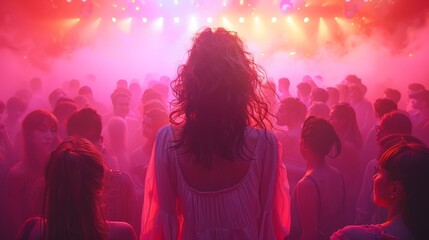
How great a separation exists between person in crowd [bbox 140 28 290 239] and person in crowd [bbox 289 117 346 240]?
0.90m

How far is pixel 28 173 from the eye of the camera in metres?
2.81

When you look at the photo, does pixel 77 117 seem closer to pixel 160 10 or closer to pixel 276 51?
pixel 160 10

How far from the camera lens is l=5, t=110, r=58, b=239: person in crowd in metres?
2.73

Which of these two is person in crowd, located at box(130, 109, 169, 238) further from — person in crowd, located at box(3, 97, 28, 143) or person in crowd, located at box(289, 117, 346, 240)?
person in crowd, located at box(3, 97, 28, 143)

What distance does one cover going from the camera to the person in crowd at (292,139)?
3.77m

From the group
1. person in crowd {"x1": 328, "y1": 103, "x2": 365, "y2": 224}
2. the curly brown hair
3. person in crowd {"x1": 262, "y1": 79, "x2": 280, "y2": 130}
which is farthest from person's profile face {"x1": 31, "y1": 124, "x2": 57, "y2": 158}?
person in crowd {"x1": 328, "y1": 103, "x2": 365, "y2": 224}

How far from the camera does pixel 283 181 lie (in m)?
1.84

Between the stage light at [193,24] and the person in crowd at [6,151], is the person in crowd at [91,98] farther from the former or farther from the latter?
the stage light at [193,24]

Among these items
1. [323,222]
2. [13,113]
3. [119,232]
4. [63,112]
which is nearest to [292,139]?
[323,222]

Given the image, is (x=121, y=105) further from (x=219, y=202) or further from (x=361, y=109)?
(x=361, y=109)

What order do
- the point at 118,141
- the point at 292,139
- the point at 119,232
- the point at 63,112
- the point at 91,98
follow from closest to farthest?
the point at 119,232, the point at 292,139, the point at 118,141, the point at 63,112, the point at 91,98

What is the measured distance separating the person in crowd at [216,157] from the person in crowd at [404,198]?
51 cm

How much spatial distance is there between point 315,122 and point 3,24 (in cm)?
1386

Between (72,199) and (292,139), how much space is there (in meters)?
3.00
